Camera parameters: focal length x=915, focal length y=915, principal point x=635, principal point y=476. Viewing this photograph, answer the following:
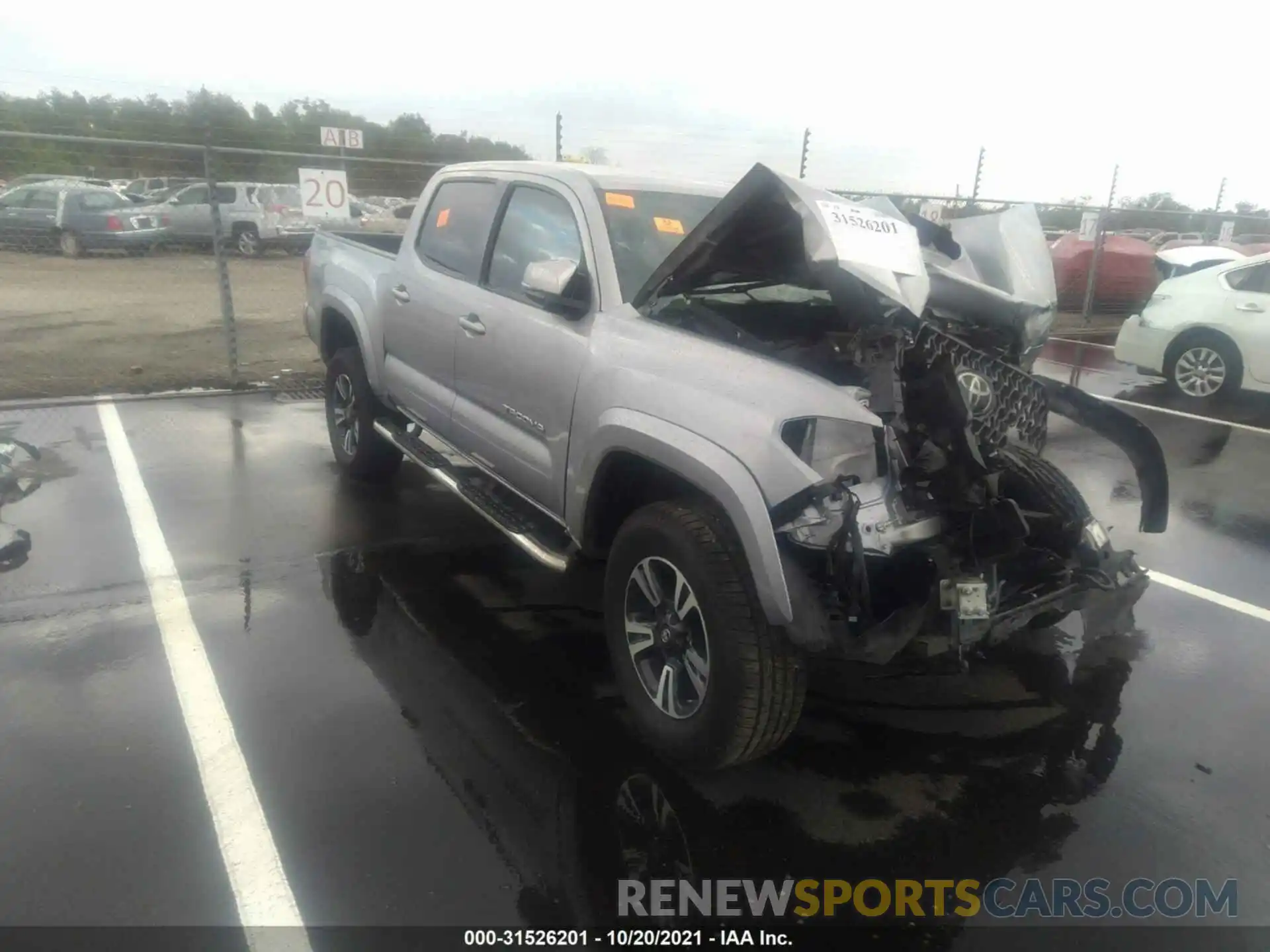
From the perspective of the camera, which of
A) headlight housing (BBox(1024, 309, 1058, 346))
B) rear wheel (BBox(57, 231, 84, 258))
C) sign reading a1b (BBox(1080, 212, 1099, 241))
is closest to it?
headlight housing (BBox(1024, 309, 1058, 346))

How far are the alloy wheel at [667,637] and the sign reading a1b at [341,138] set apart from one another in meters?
12.0

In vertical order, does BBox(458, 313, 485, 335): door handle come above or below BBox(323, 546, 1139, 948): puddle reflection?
above

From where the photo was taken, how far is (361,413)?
586 centimetres

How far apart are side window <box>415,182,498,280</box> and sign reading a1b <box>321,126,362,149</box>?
30.2 feet

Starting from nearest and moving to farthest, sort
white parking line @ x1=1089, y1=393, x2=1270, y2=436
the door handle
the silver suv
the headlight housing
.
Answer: the headlight housing
the door handle
white parking line @ x1=1089, y1=393, x2=1270, y2=436
the silver suv

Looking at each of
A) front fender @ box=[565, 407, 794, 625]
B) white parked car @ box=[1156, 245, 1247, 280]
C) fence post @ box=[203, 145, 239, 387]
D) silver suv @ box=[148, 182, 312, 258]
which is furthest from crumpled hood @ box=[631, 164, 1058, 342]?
silver suv @ box=[148, 182, 312, 258]

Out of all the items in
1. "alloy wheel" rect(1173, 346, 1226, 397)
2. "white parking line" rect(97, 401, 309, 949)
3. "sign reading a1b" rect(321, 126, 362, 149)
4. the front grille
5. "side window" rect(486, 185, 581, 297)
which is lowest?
"white parking line" rect(97, 401, 309, 949)

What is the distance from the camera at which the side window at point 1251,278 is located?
29.7ft

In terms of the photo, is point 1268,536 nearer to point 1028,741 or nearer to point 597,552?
point 1028,741

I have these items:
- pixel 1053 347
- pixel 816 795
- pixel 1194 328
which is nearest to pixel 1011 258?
pixel 816 795

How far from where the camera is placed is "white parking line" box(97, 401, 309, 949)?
8.51 feet

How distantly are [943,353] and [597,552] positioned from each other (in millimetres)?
1493

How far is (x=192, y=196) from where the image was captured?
2066 cm

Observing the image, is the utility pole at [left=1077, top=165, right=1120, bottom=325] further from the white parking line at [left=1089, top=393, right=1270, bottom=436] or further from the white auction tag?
the white auction tag
